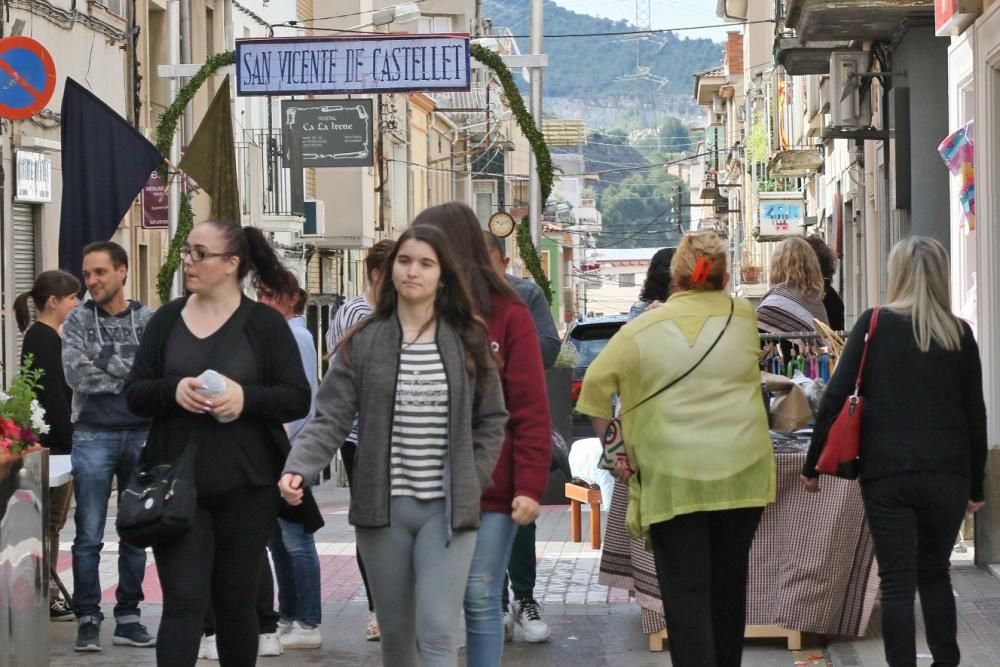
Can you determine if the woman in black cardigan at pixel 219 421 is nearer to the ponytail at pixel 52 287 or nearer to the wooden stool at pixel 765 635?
the wooden stool at pixel 765 635

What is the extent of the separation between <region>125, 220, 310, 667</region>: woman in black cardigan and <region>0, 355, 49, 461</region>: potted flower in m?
0.76

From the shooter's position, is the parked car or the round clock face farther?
the round clock face

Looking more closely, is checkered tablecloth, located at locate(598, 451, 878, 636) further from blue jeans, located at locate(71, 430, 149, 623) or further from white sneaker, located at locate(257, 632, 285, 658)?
blue jeans, located at locate(71, 430, 149, 623)

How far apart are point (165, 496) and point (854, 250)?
57.2ft

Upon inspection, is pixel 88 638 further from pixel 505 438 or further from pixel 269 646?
pixel 505 438

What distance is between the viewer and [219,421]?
6.02 m

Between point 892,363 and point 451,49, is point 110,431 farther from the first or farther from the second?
point 451,49

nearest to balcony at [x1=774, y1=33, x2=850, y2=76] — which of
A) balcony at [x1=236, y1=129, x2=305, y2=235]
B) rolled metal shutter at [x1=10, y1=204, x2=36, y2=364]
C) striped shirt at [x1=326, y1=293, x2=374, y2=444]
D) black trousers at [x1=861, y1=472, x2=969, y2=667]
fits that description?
rolled metal shutter at [x1=10, y1=204, x2=36, y2=364]

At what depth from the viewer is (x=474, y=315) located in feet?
18.9

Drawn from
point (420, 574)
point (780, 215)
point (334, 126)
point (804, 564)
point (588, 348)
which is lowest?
point (804, 564)

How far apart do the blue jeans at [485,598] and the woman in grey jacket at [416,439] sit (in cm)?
13

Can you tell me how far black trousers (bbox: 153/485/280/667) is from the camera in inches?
234

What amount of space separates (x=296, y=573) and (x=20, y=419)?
1821 millimetres

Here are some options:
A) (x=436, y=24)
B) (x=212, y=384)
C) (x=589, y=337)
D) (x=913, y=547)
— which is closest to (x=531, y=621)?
(x=913, y=547)
